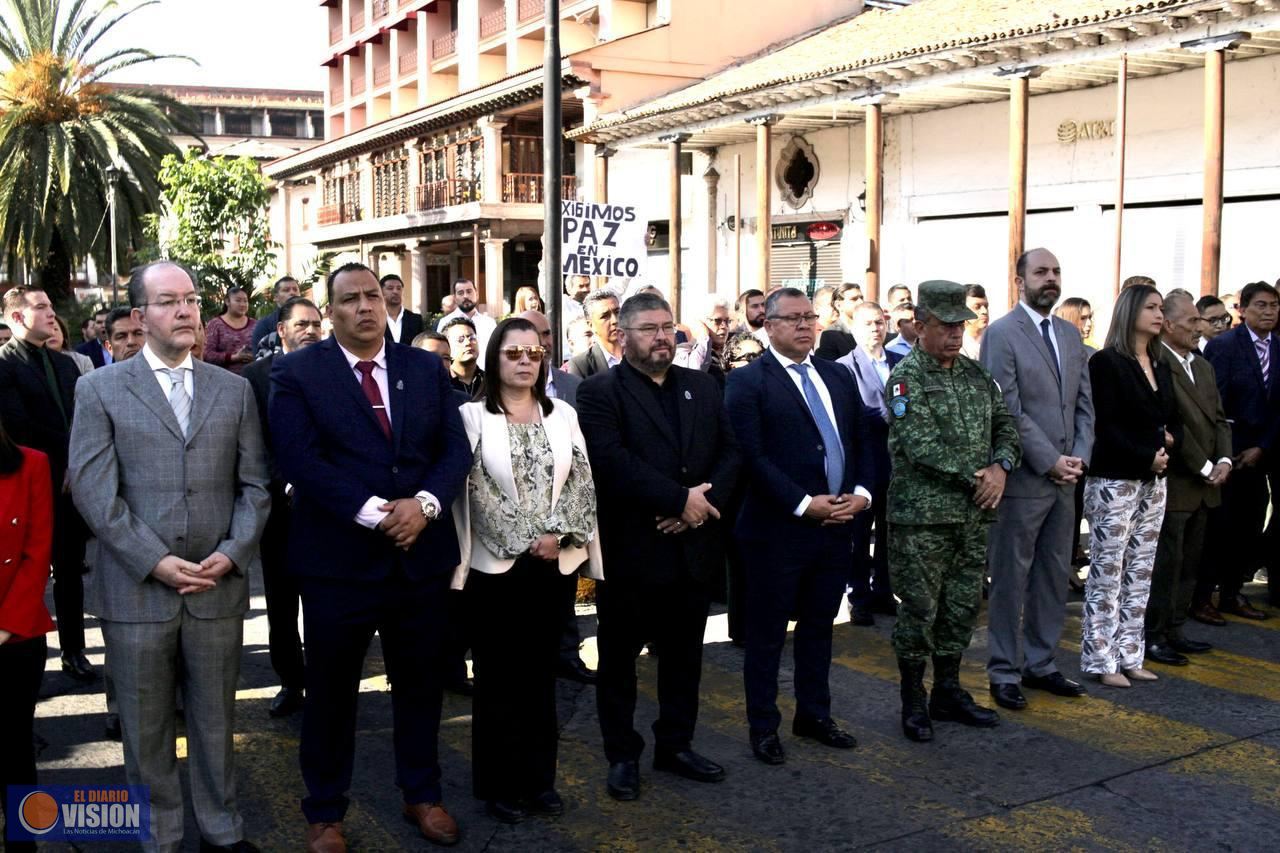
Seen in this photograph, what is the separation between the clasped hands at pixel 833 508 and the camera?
5.57 meters

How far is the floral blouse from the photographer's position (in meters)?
4.83

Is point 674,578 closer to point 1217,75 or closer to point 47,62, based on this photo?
point 1217,75

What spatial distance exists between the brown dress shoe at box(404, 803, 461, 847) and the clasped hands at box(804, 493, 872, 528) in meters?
2.07

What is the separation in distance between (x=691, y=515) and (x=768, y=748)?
4.04 ft

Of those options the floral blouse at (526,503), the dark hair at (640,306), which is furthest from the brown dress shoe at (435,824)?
the dark hair at (640,306)

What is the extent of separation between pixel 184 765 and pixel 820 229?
20.1 metres

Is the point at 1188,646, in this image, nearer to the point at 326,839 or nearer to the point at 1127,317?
the point at 1127,317

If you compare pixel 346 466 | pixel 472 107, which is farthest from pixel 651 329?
pixel 472 107

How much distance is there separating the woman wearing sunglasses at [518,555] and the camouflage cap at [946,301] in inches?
76.4

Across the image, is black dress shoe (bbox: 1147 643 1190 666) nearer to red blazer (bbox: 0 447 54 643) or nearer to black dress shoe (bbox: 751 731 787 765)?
black dress shoe (bbox: 751 731 787 765)

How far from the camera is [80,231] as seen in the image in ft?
95.1

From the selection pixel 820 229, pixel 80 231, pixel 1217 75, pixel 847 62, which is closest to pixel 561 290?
pixel 1217 75

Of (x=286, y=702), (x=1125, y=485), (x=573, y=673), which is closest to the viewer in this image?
(x=286, y=702)

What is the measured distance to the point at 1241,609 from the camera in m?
8.30
